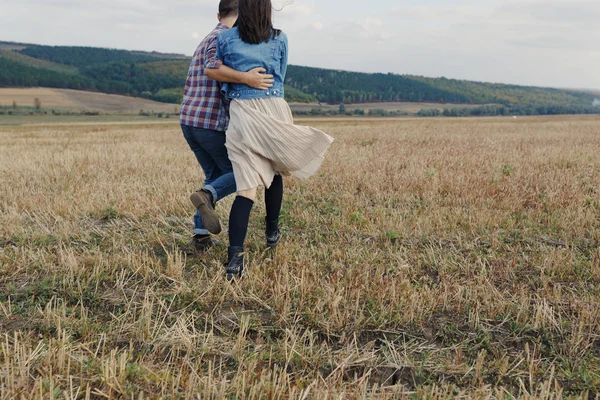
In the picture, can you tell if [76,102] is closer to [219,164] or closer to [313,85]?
[313,85]

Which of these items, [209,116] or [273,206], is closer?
[209,116]

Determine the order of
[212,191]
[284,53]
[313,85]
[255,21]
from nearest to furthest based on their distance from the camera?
[255,21]
[284,53]
[212,191]
[313,85]

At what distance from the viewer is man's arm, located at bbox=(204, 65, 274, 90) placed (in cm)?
377

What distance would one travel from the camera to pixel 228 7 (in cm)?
422

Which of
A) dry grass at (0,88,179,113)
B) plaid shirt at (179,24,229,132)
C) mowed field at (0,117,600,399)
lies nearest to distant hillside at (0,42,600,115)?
dry grass at (0,88,179,113)

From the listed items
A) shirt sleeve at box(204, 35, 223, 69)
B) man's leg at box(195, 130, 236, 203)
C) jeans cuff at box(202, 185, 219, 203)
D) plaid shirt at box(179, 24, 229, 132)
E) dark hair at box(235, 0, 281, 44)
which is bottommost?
jeans cuff at box(202, 185, 219, 203)

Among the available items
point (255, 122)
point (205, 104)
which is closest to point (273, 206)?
point (255, 122)

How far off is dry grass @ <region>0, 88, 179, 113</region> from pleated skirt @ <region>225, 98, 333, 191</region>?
95.8 meters

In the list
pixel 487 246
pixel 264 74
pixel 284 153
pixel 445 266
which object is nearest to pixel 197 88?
pixel 264 74

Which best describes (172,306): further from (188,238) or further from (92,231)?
(92,231)

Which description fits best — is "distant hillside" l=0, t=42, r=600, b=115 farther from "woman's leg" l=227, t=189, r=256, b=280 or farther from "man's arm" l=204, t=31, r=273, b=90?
"woman's leg" l=227, t=189, r=256, b=280

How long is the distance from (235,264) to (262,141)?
1.05 m

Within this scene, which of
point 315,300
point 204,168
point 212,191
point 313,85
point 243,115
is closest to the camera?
point 315,300

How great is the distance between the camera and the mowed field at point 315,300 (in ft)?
7.91
